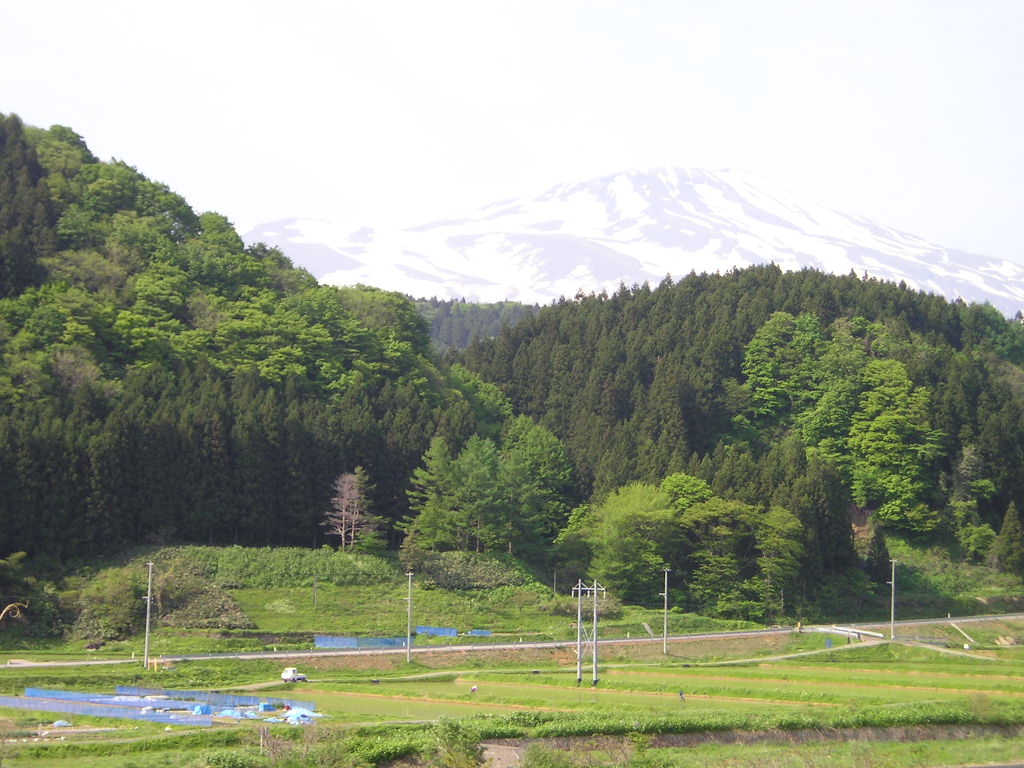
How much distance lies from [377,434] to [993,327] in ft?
185

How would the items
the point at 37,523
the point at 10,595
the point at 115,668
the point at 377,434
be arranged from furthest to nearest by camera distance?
the point at 377,434 → the point at 37,523 → the point at 10,595 → the point at 115,668

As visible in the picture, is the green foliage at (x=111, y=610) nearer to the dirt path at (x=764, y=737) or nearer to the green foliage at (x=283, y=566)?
the green foliage at (x=283, y=566)

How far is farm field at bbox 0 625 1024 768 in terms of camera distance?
129 feet

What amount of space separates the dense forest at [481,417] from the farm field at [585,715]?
18.7 m

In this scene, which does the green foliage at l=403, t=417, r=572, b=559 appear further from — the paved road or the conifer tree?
the conifer tree

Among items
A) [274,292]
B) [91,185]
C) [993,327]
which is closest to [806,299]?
[993,327]

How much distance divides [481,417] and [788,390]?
23.4 m

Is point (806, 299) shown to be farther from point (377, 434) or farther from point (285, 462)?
point (285, 462)

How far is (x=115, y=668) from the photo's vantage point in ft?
191

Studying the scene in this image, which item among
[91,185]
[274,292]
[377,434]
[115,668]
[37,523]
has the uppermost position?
[91,185]

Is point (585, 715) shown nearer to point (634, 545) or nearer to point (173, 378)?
point (634, 545)

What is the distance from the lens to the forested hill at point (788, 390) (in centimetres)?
9388

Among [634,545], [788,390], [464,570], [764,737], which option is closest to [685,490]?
[634,545]

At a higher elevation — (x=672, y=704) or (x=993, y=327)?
(x=993, y=327)
